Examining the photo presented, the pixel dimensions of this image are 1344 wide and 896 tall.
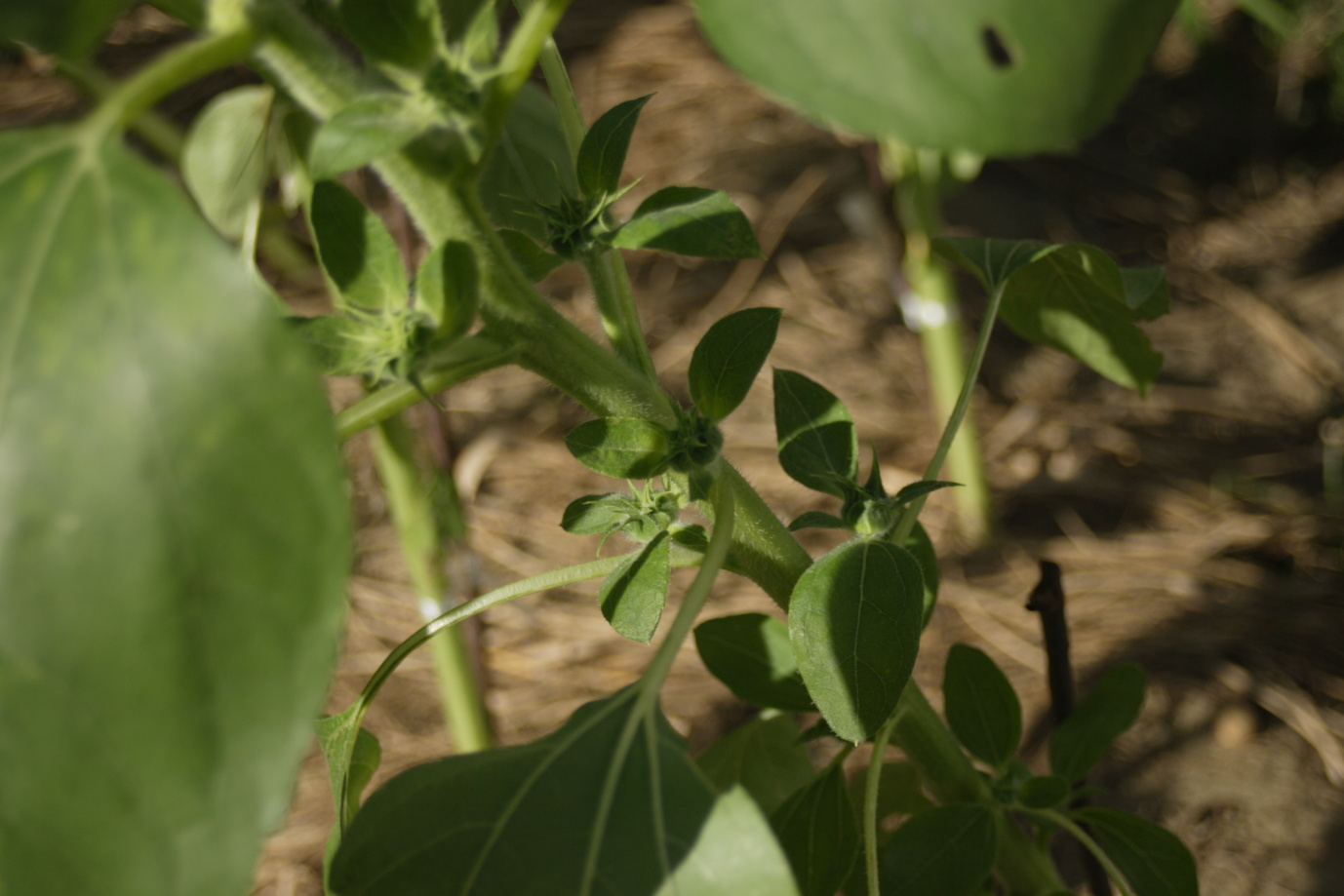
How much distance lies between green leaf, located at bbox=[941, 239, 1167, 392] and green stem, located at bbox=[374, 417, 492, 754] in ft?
1.98

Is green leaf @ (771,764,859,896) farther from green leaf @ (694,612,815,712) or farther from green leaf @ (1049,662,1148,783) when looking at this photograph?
green leaf @ (1049,662,1148,783)

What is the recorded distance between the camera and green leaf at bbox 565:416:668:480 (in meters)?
0.37

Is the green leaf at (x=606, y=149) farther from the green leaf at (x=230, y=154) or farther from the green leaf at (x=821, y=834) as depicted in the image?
the green leaf at (x=230, y=154)

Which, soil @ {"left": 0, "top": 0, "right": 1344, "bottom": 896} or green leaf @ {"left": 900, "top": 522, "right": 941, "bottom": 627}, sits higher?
green leaf @ {"left": 900, "top": 522, "right": 941, "bottom": 627}

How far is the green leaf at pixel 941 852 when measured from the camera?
0.45 m

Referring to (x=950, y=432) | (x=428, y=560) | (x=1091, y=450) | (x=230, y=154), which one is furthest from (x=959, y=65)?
(x=1091, y=450)

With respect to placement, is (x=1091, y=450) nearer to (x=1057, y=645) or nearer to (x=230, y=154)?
(x=1057, y=645)

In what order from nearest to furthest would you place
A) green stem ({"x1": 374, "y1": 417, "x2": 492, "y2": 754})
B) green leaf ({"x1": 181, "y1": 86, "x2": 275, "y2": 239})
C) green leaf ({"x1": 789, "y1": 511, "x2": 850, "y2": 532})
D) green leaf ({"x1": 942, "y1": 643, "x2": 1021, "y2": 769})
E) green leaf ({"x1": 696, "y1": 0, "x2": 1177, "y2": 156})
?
green leaf ({"x1": 696, "y1": 0, "x2": 1177, "y2": 156}) → green leaf ({"x1": 789, "y1": 511, "x2": 850, "y2": 532}) → green leaf ({"x1": 942, "y1": 643, "x2": 1021, "y2": 769}) → green leaf ({"x1": 181, "y1": 86, "x2": 275, "y2": 239}) → green stem ({"x1": 374, "y1": 417, "x2": 492, "y2": 754})

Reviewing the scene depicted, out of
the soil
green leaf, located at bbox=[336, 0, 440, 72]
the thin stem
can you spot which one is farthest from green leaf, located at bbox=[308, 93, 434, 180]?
the soil

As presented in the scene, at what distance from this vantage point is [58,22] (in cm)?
21

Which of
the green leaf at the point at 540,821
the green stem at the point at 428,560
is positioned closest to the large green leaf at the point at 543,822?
the green leaf at the point at 540,821

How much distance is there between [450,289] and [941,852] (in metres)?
0.33

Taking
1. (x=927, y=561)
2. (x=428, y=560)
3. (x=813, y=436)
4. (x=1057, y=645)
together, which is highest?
(x=813, y=436)

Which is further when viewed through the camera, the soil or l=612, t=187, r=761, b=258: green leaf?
the soil
